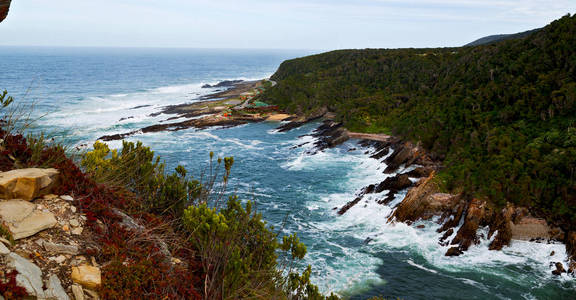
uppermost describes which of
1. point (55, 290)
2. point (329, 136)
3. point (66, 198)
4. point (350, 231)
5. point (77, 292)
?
point (66, 198)

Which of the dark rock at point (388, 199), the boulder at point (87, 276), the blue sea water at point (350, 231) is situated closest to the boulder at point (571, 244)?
the blue sea water at point (350, 231)

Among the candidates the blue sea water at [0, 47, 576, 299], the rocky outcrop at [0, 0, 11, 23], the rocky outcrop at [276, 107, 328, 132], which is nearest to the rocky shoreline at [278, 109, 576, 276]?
the blue sea water at [0, 47, 576, 299]

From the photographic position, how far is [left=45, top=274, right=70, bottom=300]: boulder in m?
4.83

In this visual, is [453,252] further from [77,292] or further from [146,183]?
[77,292]

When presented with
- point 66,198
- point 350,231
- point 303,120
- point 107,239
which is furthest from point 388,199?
point 303,120

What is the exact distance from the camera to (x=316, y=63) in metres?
94.2

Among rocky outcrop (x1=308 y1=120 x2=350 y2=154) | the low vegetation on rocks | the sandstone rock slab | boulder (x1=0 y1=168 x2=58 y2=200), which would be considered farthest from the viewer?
rocky outcrop (x1=308 y1=120 x2=350 y2=154)

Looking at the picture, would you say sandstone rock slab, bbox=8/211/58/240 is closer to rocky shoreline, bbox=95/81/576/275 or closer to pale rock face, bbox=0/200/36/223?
pale rock face, bbox=0/200/36/223

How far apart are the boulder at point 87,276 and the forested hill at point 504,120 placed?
22.0 metres

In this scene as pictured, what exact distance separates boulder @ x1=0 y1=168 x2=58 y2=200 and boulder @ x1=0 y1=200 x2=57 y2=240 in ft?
0.50

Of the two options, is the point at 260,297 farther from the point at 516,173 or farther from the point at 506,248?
the point at 516,173

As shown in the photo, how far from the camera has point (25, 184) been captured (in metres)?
6.21

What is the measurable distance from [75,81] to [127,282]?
131318 millimetres

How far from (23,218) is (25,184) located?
2.50 ft
